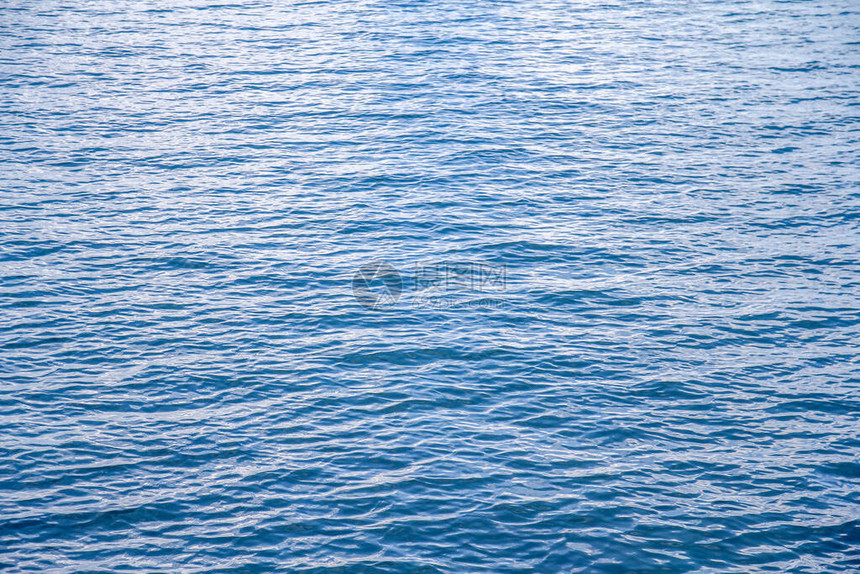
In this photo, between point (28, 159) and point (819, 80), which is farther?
point (819, 80)

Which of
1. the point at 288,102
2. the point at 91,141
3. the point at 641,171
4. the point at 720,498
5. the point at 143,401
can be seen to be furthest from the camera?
the point at 288,102

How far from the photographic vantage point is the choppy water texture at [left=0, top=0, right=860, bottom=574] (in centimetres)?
2867

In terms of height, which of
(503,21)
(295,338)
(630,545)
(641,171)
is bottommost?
(630,545)

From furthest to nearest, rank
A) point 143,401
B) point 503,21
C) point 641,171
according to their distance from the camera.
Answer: point 503,21
point 641,171
point 143,401

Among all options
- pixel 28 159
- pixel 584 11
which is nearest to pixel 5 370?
pixel 28 159

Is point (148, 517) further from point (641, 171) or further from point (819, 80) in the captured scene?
point (819, 80)

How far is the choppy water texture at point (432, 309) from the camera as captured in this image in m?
28.7

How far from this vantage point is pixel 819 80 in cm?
6919

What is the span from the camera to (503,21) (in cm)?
8538

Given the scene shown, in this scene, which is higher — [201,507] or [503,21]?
[503,21]

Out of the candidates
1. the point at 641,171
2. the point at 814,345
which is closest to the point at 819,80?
the point at 641,171

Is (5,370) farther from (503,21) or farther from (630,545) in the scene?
(503,21)

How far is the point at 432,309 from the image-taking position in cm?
4231

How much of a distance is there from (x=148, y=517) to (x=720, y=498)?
1960 centimetres
